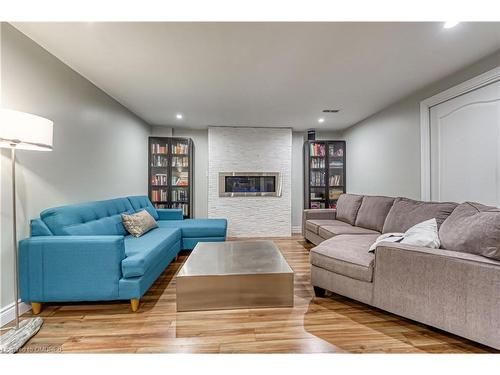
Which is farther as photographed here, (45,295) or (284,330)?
(45,295)

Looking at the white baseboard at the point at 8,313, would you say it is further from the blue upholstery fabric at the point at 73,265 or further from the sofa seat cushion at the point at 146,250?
the sofa seat cushion at the point at 146,250

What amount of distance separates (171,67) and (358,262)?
98.8 inches

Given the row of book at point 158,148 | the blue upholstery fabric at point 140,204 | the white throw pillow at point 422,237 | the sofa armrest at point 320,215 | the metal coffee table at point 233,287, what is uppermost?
the row of book at point 158,148

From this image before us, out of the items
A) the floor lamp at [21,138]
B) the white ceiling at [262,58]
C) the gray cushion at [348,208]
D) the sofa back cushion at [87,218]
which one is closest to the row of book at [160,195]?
the sofa back cushion at [87,218]

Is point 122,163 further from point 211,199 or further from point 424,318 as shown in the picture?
point 424,318

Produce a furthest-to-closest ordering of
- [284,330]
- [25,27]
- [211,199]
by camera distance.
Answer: [211,199] → [25,27] → [284,330]

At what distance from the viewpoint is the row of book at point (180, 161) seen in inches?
185

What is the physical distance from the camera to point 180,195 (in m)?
4.74

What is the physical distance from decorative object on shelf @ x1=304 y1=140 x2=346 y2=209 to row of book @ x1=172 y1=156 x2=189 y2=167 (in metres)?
2.51

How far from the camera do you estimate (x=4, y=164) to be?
1758 mm

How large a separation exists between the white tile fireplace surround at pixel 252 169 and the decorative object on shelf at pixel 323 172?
1.39 ft

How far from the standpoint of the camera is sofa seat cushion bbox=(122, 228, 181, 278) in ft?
6.23

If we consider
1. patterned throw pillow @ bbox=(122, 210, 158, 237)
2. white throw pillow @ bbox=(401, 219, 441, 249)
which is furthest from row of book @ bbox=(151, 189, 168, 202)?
white throw pillow @ bbox=(401, 219, 441, 249)
